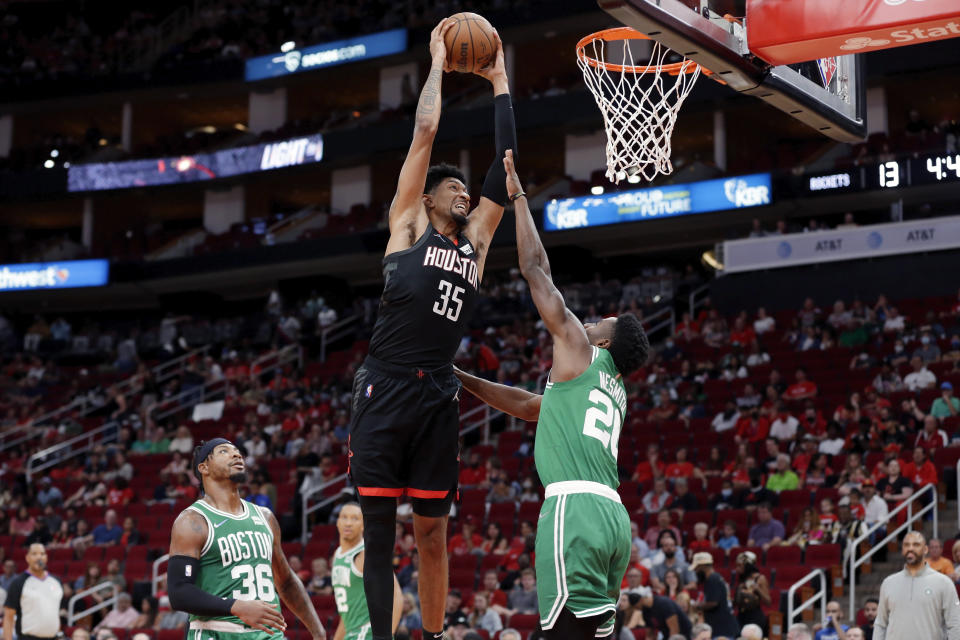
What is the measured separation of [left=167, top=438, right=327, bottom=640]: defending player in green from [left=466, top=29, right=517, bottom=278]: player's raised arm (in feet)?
6.10

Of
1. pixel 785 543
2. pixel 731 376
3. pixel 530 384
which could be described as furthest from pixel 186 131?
pixel 785 543

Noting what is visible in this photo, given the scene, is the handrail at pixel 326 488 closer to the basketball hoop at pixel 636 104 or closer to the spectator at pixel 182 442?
the spectator at pixel 182 442

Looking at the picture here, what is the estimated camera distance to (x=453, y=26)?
5586mm

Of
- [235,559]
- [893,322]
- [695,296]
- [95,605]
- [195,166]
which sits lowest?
[95,605]

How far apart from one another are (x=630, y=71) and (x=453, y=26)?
154 inches

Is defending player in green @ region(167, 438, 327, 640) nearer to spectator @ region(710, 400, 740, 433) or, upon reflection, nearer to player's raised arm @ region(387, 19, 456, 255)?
player's raised arm @ region(387, 19, 456, 255)

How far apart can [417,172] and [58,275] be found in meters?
28.8

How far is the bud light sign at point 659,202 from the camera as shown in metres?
24.7

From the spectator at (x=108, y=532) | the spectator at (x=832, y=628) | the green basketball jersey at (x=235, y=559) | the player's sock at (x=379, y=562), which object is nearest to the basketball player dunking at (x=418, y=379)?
the player's sock at (x=379, y=562)

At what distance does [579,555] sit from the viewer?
526 cm

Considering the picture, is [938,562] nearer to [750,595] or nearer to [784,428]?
[750,595]

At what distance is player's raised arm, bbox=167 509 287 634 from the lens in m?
5.84

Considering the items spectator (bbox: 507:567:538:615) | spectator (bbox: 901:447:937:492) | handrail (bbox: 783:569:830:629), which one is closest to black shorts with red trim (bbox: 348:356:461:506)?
handrail (bbox: 783:569:830:629)

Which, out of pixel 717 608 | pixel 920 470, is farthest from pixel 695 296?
pixel 717 608
